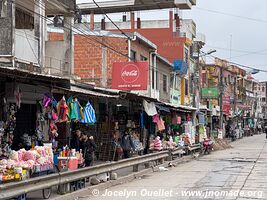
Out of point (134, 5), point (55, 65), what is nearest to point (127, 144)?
point (55, 65)

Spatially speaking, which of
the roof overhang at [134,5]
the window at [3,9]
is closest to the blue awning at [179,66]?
the roof overhang at [134,5]

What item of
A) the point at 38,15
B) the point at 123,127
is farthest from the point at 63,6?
the point at 123,127

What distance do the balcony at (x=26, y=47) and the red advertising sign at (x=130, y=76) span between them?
5.66 m

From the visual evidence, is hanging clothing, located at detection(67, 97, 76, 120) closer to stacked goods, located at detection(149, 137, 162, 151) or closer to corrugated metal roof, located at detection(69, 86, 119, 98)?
corrugated metal roof, located at detection(69, 86, 119, 98)

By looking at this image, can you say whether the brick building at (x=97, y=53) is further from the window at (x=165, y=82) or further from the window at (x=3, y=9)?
the window at (x=3, y=9)

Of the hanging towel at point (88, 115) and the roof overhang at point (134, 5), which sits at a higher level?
the roof overhang at point (134, 5)

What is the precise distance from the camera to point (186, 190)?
13.2 meters

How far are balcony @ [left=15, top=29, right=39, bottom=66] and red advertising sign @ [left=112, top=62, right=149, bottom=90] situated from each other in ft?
18.6

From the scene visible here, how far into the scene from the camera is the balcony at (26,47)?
17453 mm

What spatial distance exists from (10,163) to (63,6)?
11.3m

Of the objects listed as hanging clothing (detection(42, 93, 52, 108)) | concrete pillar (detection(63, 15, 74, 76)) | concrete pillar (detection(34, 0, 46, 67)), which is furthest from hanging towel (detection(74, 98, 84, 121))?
concrete pillar (detection(63, 15, 74, 76))

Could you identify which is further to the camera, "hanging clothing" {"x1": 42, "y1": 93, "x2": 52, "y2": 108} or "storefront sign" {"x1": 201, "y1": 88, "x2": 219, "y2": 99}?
"storefront sign" {"x1": 201, "y1": 88, "x2": 219, "y2": 99}

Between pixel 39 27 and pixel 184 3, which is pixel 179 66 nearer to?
pixel 184 3

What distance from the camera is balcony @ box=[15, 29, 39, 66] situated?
687 inches
